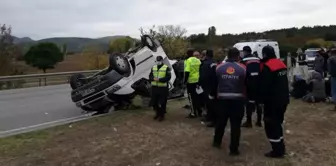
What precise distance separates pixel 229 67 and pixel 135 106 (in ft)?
18.1

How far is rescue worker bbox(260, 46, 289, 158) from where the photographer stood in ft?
20.2

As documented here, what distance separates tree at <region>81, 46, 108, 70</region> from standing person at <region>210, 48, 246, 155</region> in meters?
38.2

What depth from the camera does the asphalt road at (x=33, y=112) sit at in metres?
9.80

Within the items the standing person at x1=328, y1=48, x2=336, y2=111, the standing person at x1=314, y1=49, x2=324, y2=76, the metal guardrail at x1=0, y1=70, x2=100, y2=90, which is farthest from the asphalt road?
the standing person at x1=314, y1=49, x2=324, y2=76

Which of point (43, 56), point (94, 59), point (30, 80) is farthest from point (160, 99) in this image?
point (94, 59)

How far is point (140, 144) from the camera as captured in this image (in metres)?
7.24

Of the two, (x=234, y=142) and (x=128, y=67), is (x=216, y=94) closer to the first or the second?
(x=234, y=142)

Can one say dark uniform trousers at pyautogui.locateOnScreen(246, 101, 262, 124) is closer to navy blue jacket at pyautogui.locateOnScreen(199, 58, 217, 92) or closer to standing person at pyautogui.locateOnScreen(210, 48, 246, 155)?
navy blue jacket at pyautogui.locateOnScreen(199, 58, 217, 92)

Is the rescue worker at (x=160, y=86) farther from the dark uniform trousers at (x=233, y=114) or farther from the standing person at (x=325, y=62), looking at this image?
the standing person at (x=325, y=62)

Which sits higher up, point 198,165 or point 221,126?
point 221,126

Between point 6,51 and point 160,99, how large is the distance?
25.1 m

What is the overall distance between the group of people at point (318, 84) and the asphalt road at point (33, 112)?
692cm

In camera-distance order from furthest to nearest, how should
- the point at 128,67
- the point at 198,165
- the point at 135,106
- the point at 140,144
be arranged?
the point at 135,106, the point at 128,67, the point at 140,144, the point at 198,165

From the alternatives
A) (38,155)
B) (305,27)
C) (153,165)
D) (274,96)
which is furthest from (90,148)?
(305,27)
